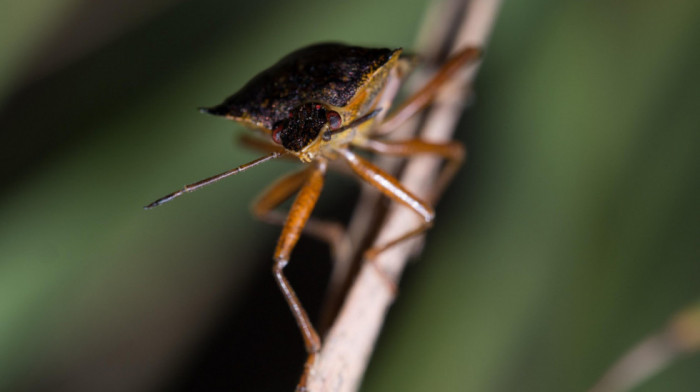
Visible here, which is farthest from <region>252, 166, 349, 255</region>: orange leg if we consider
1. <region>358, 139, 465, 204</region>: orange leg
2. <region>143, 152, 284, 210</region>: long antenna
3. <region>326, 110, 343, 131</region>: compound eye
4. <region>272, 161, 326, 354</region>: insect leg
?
<region>143, 152, 284, 210</region>: long antenna

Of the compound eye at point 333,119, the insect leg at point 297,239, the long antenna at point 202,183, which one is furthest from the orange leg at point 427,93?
the long antenna at point 202,183

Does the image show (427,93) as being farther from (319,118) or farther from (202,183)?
(202,183)

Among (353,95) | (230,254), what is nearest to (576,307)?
(353,95)

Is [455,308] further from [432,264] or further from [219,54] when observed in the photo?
[219,54]

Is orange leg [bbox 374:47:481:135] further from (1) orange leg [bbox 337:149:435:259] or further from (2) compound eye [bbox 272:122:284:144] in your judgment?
(2) compound eye [bbox 272:122:284:144]

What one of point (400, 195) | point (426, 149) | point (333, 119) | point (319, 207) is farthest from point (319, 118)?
point (319, 207)

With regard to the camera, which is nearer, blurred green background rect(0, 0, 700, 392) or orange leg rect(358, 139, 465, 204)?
blurred green background rect(0, 0, 700, 392)
